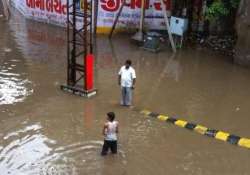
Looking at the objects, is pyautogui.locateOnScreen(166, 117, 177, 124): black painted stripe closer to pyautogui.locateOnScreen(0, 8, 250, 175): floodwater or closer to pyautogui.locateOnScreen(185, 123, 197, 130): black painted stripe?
pyautogui.locateOnScreen(0, 8, 250, 175): floodwater

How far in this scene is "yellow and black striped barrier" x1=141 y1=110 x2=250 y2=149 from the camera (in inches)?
516

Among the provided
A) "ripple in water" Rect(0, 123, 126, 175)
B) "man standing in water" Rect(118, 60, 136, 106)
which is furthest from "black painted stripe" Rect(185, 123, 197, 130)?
"ripple in water" Rect(0, 123, 126, 175)

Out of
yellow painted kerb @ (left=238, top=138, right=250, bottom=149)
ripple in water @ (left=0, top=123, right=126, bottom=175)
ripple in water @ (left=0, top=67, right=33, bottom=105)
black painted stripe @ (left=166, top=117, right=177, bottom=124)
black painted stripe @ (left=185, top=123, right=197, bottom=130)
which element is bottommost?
ripple in water @ (left=0, top=123, right=126, bottom=175)

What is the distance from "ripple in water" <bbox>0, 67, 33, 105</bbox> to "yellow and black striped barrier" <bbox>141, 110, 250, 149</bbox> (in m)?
4.00

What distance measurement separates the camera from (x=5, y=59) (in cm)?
2036

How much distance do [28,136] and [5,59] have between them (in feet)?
26.0

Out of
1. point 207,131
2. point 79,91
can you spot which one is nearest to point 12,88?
point 79,91

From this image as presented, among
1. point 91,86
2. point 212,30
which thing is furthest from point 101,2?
point 91,86

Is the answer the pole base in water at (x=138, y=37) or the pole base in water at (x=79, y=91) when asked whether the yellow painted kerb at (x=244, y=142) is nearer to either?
the pole base in water at (x=79, y=91)

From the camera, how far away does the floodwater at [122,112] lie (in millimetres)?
11859

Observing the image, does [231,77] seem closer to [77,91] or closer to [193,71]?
[193,71]

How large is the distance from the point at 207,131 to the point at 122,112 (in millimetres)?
2652

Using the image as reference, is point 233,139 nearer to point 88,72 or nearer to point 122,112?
point 122,112

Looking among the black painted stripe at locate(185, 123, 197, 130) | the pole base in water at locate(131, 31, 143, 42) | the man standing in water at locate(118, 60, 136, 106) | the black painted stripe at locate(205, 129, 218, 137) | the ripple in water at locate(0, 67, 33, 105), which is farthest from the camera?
the pole base in water at locate(131, 31, 143, 42)
